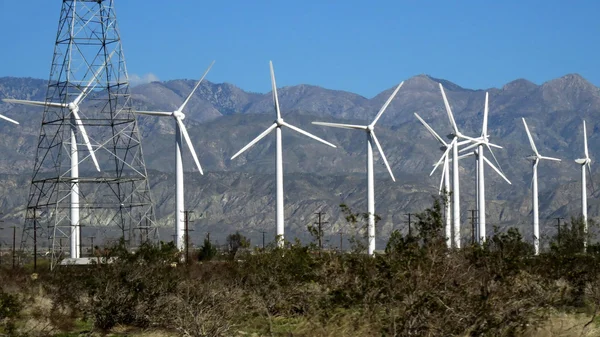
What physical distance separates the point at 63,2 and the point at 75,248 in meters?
18.4

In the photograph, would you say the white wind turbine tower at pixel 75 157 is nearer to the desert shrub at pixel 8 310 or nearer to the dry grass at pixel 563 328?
the desert shrub at pixel 8 310

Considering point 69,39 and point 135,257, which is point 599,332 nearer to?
point 135,257

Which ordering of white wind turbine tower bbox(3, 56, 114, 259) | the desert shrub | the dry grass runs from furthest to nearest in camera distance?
white wind turbine tower bbox(3, 56, 114, 259) → the desert shrub → the dry grass

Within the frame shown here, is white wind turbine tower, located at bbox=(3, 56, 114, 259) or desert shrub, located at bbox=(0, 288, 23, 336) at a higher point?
white wind turbine tower, located at bbox=(3, 56, 114, 259)

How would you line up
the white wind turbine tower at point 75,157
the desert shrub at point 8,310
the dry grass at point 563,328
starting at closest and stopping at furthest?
1. the dry grass at point 563,328
2. the desert shrub at point 8,310
3. the white wind turbine tower at point 75,157

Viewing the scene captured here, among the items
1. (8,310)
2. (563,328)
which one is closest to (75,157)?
(8,310)

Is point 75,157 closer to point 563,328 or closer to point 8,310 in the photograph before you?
point 8,310

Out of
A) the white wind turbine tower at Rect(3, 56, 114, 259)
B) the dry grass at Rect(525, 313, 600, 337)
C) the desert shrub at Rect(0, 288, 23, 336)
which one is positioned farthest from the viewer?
the white wind turbine tower at Rect(3, 56, 114, 259)

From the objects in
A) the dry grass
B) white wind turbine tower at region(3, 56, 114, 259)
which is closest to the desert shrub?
the dry grass

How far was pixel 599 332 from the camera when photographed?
109 ft

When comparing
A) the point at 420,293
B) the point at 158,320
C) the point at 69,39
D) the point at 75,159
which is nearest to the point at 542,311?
the point at 420,293

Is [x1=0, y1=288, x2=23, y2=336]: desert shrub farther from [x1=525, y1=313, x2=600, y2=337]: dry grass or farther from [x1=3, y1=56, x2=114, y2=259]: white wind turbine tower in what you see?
[x1=3, y1=56, x2=114, y2=259]: white wind turbine tower

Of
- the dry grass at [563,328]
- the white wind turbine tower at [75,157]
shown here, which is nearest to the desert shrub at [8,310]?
the dry grass at [563,328]

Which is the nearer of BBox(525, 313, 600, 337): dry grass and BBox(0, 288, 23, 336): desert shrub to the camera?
BBox(525, 313, 600, 337): dry grass
